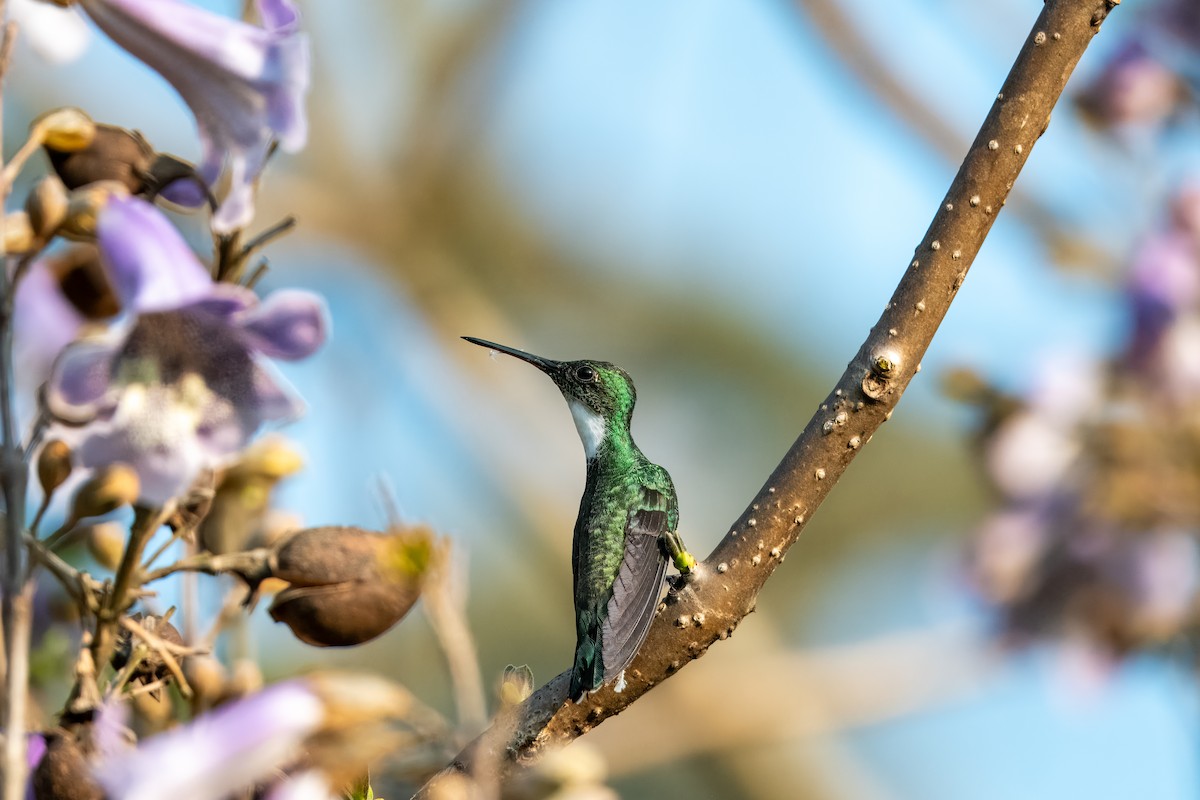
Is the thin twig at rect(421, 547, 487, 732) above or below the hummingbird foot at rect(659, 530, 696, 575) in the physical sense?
below

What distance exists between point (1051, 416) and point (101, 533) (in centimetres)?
187

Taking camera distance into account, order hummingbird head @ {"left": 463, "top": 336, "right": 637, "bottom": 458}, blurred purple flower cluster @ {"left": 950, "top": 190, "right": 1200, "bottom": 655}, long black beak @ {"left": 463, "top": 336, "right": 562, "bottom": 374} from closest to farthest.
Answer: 1. long black beak @ {"left": 463, "top": 336, "right": 562, "bottom": 374}
2. hummingbird head @ {"left": 463, "top": 336, "right": 637, "bottom": 458}
3. blurred purple flower cluster @ {"left": 950, "top": 190, "right": 1200, "bottom": 655}

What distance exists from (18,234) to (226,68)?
218 millimetres

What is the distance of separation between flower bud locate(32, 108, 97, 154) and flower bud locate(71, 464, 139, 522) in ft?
0.77

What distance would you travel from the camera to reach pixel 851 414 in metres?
0.96

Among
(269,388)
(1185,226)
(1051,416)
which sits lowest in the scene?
(269,388)

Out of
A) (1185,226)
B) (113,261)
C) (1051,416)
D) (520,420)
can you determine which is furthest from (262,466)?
(520,420)

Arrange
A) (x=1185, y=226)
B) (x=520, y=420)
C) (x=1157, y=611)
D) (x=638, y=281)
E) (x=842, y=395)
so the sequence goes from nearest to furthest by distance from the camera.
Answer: (x=842, y=395)
(x=1157, y=611)
(x=1185, y=226)
(x=520, y=420)
(x=638, y=281)

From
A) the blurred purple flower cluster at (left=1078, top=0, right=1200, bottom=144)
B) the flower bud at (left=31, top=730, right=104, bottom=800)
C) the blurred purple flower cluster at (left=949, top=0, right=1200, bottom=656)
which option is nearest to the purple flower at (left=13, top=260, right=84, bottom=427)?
the flower bud at (left=31, top=730, right=104, bottom=800)

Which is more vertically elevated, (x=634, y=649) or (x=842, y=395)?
(x=842, y=395)

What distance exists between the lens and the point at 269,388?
884 millimetres

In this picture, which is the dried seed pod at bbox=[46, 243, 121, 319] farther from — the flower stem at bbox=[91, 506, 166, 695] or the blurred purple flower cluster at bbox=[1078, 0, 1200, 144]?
the blurred purple flower cluster at bbox=[1078, 0, 1200, 144]

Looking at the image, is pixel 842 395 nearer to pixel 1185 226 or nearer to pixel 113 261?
pixel 113 261

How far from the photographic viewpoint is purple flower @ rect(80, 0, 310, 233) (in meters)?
0.93
